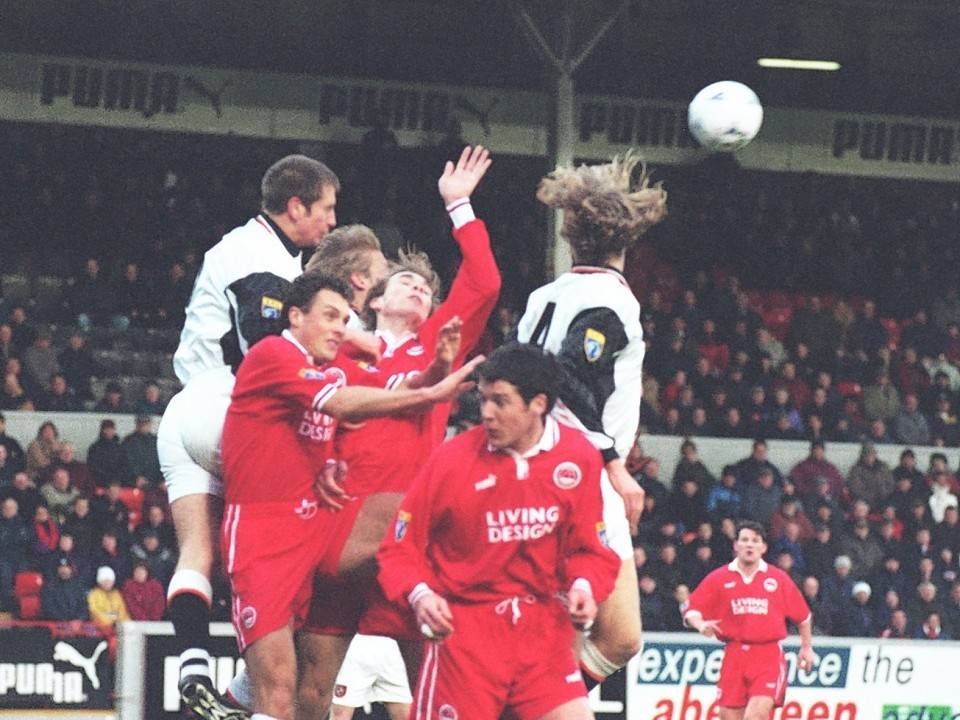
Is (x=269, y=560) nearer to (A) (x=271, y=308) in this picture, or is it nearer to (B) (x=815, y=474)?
(A) (x=271, y=308)

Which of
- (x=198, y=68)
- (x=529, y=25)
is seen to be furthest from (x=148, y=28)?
(x=529, y=25)

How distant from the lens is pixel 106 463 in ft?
61.9

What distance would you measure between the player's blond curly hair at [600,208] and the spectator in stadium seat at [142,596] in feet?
35.5

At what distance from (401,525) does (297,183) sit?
6.22 ft

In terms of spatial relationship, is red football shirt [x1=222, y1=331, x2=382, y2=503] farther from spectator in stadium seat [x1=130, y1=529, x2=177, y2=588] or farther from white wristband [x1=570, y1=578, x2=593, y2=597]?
spectator in stadium seat [x1=130, y1=529, x2=177, y2=588]

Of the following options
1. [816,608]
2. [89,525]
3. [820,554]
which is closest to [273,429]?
[89,525]

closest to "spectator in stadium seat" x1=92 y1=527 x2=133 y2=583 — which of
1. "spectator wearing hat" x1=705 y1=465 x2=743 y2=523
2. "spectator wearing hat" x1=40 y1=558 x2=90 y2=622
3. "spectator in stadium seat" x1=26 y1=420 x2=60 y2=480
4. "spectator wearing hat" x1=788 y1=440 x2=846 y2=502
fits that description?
"spectator wearing hat" x1=40 y1=558 x2=90 y2=622

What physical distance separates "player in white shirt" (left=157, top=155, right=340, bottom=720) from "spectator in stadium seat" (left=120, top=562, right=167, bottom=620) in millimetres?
9770

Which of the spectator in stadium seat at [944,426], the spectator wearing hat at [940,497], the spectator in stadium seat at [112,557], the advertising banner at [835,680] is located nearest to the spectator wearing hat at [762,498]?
the spectator wearing hat at [940,497]

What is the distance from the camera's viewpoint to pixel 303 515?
722cm

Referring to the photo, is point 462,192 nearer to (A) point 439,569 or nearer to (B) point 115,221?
(A) point 439,569

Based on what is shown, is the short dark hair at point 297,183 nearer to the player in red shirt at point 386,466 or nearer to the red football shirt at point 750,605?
the player in red shirt at point 386,466

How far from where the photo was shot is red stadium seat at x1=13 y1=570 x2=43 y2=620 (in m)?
17.0

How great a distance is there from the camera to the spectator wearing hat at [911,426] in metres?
23.3
